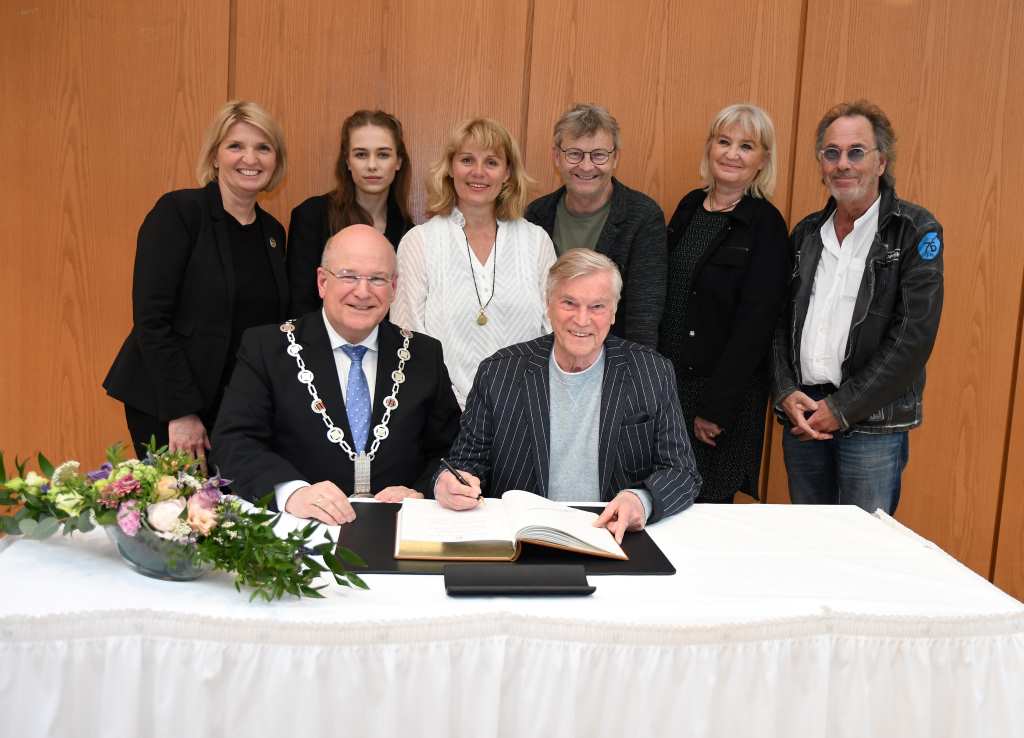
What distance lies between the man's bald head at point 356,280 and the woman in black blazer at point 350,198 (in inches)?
36.7

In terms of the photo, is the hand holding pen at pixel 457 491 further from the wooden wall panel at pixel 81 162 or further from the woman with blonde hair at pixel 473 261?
the wooden wall panel at pixel 81 162

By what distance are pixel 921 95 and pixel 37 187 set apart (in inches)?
157

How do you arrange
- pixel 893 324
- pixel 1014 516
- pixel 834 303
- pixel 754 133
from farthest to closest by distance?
1. pixel 1014 516
2. pixel 754 133
3. pixel 834 303
4. pixel 893 324

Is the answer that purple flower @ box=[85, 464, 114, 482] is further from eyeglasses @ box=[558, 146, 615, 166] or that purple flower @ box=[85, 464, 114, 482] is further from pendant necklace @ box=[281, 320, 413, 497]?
eyeglasses @ box=[558, 146, 615, 166]

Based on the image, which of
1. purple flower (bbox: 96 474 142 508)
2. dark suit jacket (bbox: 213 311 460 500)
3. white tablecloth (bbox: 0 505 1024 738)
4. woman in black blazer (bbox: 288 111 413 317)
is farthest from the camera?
woman in black blazer (bbox: 288 111 413 317)

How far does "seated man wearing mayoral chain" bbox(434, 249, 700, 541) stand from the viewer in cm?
238

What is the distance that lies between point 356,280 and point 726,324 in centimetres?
148

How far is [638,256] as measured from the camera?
3.29 metres

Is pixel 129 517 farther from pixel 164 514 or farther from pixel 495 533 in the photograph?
pixel 495 533

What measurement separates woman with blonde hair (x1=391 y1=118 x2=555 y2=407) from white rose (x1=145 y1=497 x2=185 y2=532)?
60.4 inches

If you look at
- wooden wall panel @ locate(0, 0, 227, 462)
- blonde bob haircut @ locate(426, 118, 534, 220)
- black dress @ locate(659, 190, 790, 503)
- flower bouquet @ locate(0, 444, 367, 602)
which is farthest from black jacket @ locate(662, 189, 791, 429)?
wooden wall panel @ locate(0, 0, 227, 462)

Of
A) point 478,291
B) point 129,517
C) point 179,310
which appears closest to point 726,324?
point 478,291

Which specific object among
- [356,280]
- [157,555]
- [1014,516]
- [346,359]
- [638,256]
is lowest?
[1014,516]

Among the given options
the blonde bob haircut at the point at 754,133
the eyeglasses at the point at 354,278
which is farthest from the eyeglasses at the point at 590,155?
the eyeglasses at the point at 354,278
